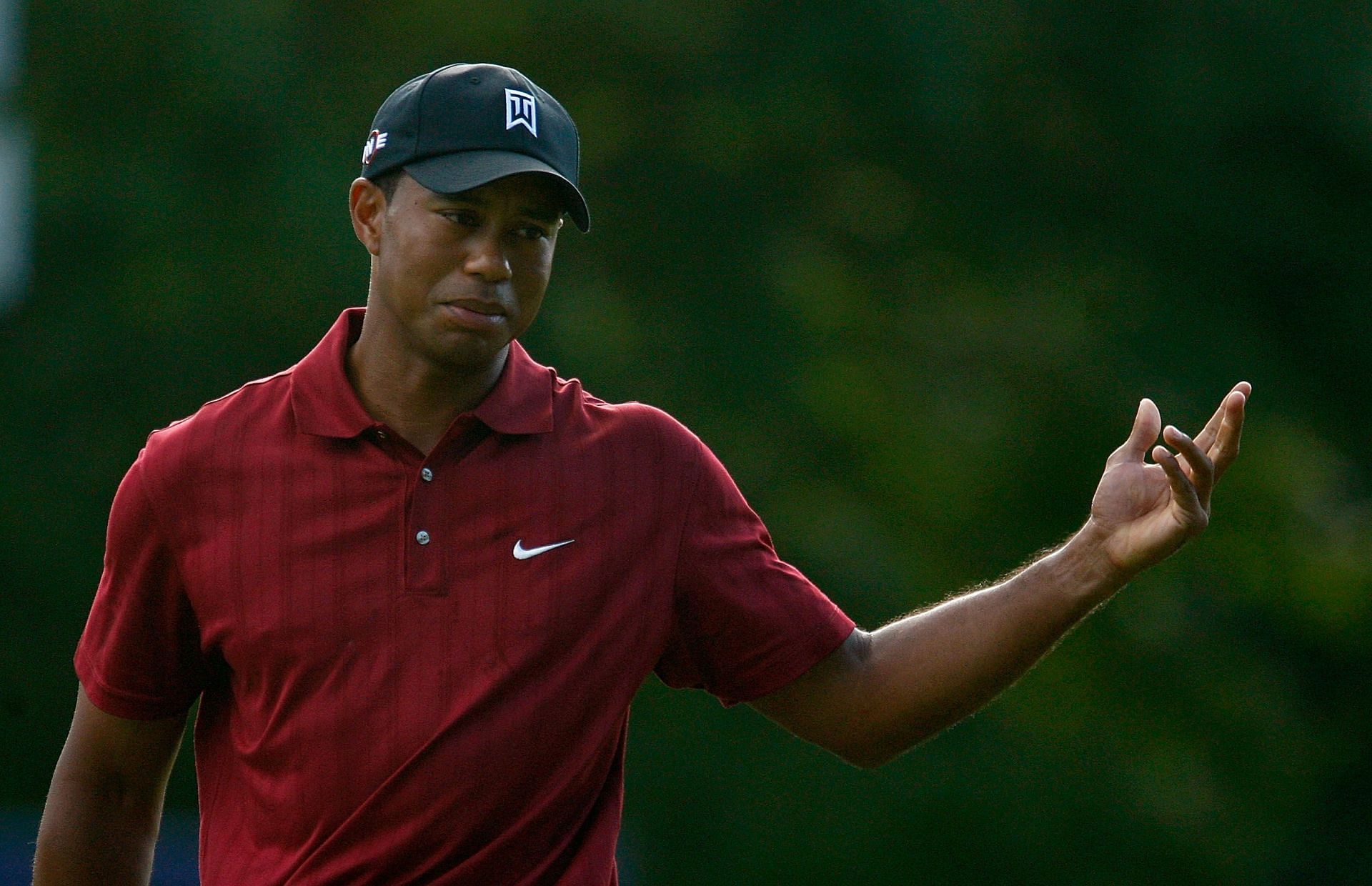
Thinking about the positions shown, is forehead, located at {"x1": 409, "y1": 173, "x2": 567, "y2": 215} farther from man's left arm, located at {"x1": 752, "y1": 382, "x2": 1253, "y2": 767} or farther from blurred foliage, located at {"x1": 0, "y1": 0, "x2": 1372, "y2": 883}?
blurred foliage, located at {"x1": 0, "y1": 0, "x2": 1372, "y2": 883}

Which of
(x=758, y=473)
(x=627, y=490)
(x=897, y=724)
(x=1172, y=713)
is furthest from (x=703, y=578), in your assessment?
(x=1172, y=713)

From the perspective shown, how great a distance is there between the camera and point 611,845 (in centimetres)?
251

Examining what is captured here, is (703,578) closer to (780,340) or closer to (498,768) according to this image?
(498,768)

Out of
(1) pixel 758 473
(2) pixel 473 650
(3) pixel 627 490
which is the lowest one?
(1) pixel 758 473

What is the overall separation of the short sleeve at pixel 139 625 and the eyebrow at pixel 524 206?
57cm

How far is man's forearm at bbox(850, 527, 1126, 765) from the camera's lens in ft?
8.39

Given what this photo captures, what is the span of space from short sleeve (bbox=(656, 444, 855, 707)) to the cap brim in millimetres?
487

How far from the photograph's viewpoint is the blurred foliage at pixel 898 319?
6875 millimetres

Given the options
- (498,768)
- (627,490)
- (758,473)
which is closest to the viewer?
(498,768)

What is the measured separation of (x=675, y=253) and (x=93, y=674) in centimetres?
473

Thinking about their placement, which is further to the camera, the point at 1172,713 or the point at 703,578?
the point at 1172,713

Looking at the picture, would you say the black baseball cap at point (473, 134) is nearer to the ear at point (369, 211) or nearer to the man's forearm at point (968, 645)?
the ear at point (369, 211)

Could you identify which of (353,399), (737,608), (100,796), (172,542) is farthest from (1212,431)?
(100,796)

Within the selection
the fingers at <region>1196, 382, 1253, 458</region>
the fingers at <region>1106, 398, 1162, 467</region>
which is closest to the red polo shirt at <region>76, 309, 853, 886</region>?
the fingers at <region>1106, 398, 1162, 467</region>
